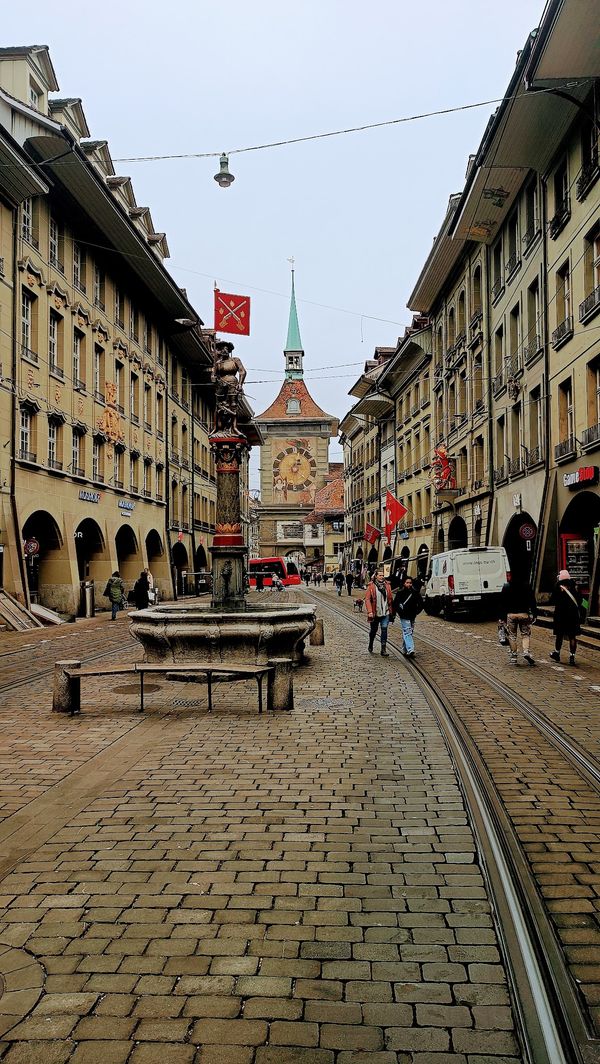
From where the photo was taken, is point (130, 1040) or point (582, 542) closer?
point (130, 1040)

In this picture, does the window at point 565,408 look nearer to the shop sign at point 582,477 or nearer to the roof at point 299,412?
the shop sign at point 582,477

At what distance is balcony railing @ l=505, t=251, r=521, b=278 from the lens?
95.1 feet

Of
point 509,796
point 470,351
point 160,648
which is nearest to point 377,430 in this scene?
point 470,351

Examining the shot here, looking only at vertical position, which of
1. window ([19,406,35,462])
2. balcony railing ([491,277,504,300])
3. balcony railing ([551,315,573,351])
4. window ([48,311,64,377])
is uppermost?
balcony railing ([491,277,504,300])

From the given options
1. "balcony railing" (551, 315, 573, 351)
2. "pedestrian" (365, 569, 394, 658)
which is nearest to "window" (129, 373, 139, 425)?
"balcony railing" (551, 315, 573, 351)

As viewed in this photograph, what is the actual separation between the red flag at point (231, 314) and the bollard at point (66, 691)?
28.1ft

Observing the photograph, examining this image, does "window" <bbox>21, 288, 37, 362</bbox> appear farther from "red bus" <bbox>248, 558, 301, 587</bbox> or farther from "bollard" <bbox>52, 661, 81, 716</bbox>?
"red bus" <bbox>248, 558, 301, 587</bbox>

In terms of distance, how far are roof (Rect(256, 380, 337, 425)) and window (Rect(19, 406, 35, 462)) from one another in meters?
81.1

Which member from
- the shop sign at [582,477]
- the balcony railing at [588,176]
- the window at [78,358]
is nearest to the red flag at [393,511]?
the shop sign at [582,477]

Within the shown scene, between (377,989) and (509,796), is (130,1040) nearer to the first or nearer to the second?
(377,989)

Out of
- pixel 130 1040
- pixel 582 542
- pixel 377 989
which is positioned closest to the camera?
pixel 130 1040

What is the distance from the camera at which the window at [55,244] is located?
28.7m

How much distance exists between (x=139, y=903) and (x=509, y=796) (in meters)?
3.03

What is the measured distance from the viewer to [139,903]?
4.17 meters
